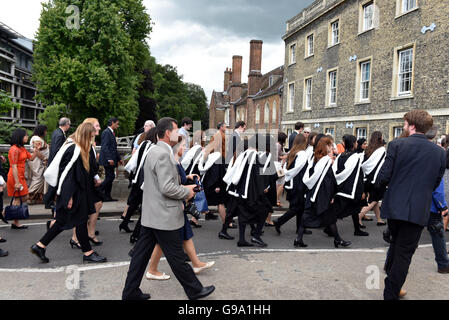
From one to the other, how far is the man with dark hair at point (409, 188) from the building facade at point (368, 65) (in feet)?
38.7

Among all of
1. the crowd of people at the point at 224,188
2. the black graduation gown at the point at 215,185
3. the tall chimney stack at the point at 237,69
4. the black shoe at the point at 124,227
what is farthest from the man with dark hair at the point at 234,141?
the tall chimney stack at the point at 237,69

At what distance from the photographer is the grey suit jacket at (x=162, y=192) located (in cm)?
367

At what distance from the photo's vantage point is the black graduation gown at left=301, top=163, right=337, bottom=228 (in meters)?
6.17

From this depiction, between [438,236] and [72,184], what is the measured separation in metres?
4.83

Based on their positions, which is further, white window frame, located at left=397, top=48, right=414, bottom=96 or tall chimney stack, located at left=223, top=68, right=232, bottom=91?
tall chimney stack, located at left=223, top=68, right=232, bottom=91

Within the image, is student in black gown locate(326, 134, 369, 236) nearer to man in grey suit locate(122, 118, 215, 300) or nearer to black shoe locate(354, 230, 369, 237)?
black shoe locate(354, 230, 369, 237)

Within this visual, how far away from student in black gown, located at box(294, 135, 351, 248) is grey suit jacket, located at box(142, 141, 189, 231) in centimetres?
301

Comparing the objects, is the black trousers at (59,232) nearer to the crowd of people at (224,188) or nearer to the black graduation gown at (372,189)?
the crowd of people at (224,188)

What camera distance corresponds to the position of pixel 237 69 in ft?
197

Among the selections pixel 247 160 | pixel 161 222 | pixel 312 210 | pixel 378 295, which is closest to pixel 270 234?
pixel 312 210

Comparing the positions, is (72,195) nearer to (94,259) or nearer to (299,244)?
(94,259)

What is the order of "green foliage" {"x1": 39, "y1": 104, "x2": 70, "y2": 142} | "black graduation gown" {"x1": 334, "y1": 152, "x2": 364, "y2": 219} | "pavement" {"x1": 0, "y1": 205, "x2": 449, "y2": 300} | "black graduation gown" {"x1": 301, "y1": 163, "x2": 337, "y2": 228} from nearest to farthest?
"pavement" {"x1": 0, "y1": 205, "x2": 449, "y2": 300}, "black graduation gown" {"x1": 301, "y1": 163, "x2": 337, "y2": 228}, "black graduation gown" {"x1": 334, "y1": 152, "x2": 364, "y2": 219}, "green foliage" {"x1": 39, "y1": 104, "x2": 70, "y2": 142}

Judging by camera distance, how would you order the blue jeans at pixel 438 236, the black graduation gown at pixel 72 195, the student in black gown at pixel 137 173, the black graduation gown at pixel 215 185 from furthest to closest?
the black graduation gown at pixel 215 185
the student in black gown at pixel 137 173
the black graduation gown at pixel 72 195
the blue jeans at pixel 438 236

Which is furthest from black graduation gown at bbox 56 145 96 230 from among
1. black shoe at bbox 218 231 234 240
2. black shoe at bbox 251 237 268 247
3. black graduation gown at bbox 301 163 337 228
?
black graduation gown at bbox 301 163 337 228
